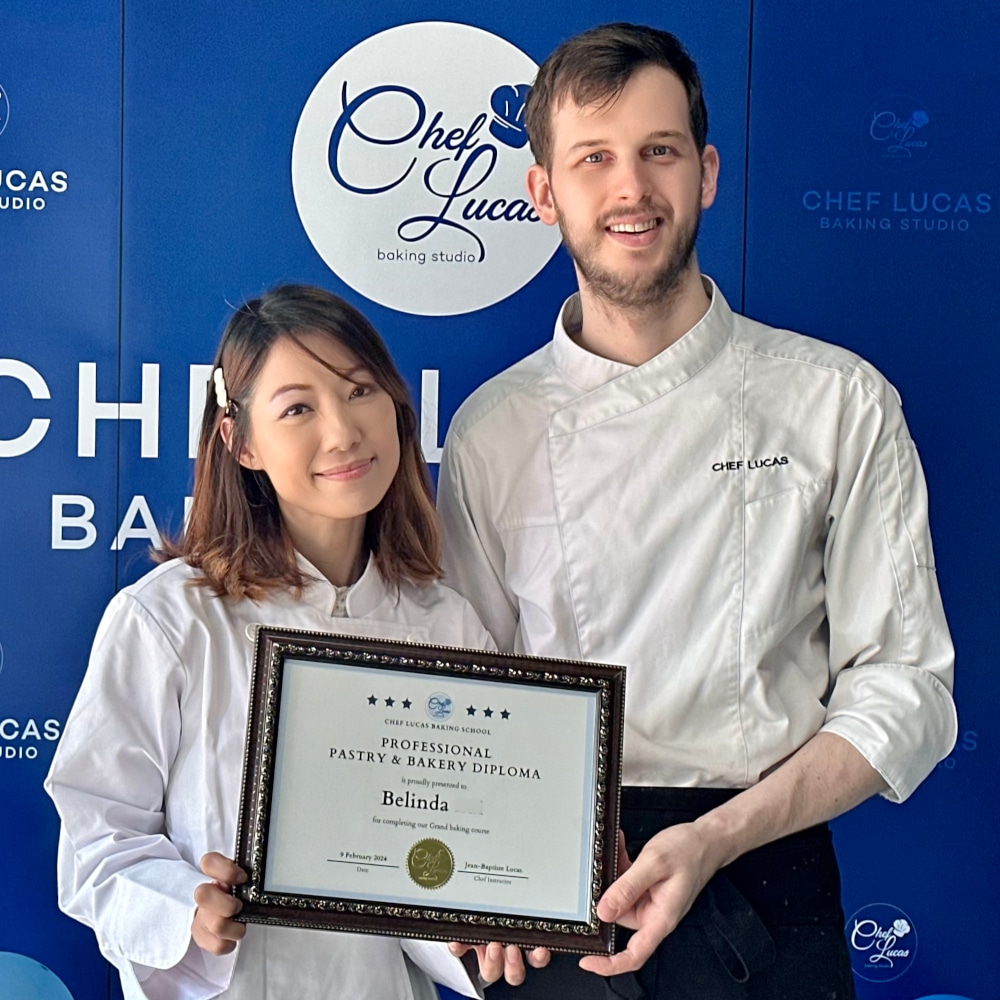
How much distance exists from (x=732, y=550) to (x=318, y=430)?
27.7 inches

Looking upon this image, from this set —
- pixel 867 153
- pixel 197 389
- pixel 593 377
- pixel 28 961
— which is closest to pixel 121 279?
pixel 197 389

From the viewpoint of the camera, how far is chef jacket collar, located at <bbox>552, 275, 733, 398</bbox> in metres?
2.14

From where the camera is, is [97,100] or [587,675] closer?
[587,675]

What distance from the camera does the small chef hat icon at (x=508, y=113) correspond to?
2693mm

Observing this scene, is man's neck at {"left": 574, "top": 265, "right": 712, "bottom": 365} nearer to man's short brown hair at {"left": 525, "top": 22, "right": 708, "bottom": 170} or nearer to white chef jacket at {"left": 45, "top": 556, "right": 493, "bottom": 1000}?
man's short brown hair at {"left": 525, "top": 22, "right": 708, "bottom": 170}

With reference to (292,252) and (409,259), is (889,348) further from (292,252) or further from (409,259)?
(292,252)

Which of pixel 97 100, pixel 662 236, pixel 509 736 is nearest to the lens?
pixel 509 736

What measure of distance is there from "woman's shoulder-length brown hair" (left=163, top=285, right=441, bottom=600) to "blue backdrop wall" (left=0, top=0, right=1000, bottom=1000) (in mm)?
670

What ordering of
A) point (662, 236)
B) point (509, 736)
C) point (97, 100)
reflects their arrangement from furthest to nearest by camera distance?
point (97, 100)
point (662, 236)
point (509, 736)

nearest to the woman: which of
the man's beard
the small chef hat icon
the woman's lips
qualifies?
the woman's lips

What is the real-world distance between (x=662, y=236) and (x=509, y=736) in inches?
34.4

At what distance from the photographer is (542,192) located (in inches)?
86.7

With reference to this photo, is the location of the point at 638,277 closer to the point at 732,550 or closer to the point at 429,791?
the point at 732,550

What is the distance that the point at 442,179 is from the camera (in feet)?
8.86
